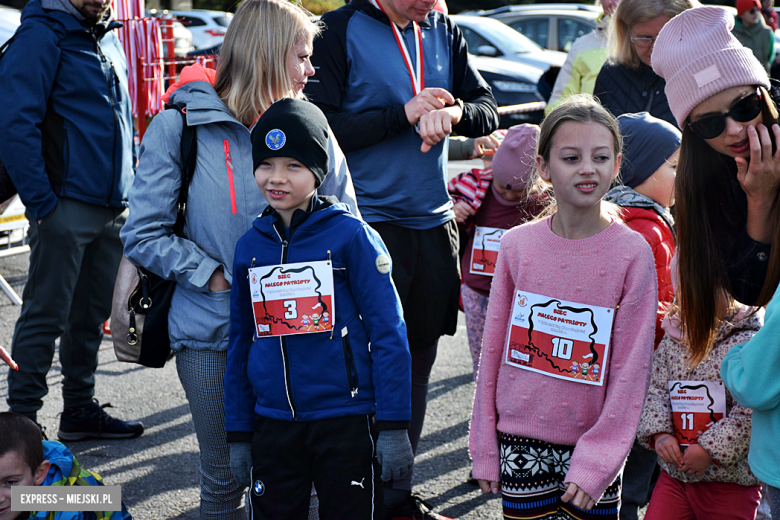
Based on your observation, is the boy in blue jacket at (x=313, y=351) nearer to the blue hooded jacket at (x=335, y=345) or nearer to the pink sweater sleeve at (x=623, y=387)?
the blue hooded jacket at (x=335, y=345)

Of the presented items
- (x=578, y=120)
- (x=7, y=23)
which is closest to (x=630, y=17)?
(x=578, y=120)

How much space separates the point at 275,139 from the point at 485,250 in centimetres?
165

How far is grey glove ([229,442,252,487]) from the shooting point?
240cm

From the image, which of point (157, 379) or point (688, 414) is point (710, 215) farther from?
point (157, 379)

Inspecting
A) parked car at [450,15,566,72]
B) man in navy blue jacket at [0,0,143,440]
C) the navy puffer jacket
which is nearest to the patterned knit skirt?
the navy puffer jacket

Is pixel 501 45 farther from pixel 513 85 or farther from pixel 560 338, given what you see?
pixel 560 338

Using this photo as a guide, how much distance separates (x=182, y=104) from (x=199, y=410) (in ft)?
3.29

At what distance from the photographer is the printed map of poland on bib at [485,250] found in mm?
3721

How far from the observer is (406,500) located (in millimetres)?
3195

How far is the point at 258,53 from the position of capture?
2564 mm

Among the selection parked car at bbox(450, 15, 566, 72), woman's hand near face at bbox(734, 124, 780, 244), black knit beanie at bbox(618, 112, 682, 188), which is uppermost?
woman's hand near face at bbox(734, 124, 780, 244)

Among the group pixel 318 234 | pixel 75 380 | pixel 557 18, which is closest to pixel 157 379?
pixel 75 380

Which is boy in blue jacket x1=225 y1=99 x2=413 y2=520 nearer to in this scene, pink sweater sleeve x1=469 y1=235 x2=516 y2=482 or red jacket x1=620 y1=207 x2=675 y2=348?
pink sweater sleeve x1=469 y1=235 x2=516 y2=482

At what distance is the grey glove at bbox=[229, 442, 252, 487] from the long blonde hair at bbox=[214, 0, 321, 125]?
1065mm
